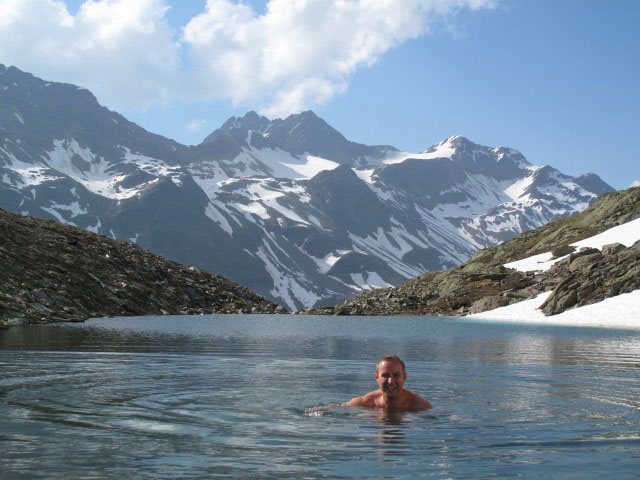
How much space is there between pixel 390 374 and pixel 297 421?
8.51 feet

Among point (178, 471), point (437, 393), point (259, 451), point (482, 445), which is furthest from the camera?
point (437, 393)

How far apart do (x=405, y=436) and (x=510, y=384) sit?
10977 mm

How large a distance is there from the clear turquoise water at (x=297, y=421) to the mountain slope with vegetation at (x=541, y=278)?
A: 66430 millimetres

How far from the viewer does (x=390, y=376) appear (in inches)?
617

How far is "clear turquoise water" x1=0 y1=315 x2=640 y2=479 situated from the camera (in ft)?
36.2

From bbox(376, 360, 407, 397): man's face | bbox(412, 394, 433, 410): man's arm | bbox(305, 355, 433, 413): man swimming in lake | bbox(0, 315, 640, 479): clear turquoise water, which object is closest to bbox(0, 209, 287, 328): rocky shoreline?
bbox(0, 315, 640, 479): clear turquoise water

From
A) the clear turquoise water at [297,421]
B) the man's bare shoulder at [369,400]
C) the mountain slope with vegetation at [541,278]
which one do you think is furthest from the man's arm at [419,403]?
the mountain slope with vegetation at [541,278]

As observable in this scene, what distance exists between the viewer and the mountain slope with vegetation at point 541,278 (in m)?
93.6

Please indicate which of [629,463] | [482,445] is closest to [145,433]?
[482,445]

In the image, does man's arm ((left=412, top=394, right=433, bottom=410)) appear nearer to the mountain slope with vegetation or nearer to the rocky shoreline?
the rocky shoreline

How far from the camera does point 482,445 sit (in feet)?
42.8

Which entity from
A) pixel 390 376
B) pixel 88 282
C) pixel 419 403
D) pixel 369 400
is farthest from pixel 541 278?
pixel 390 376

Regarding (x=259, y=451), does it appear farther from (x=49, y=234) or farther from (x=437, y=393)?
(x=49, y=234)

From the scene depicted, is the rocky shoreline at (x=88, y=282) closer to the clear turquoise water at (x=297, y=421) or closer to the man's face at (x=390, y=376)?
the clear turquoise water at (x=297, y=421)
